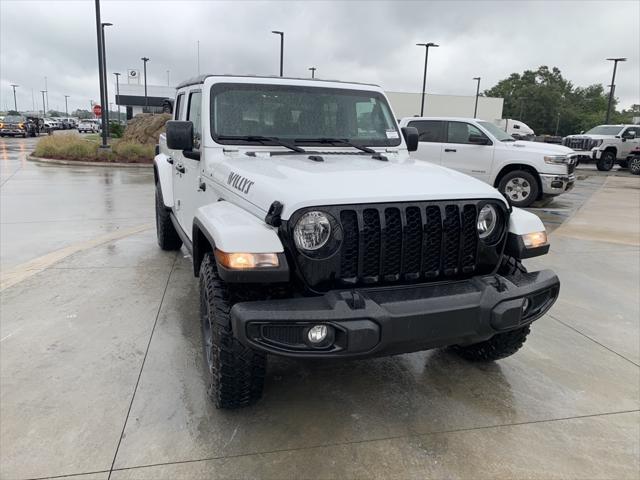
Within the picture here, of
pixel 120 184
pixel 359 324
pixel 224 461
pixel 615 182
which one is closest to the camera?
pixel 359 324

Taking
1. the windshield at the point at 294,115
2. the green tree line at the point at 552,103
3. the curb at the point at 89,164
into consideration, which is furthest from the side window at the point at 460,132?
the green tree line at the point at 552,103

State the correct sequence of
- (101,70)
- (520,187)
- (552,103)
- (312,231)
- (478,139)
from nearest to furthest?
(312,231) → (520,187) → (478,139) → (101,70) → (552,103)

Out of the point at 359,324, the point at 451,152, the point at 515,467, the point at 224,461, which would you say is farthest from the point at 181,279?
the point at 451,152

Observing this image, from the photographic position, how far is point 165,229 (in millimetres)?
5945

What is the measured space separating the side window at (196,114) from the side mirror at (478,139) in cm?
785

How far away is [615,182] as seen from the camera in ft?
55.8

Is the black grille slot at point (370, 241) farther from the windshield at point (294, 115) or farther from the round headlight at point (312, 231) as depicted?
the windshield at point (294, 115)

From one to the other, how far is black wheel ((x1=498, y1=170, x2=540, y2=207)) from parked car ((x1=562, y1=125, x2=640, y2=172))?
1327 centimetres

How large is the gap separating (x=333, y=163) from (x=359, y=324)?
4.42 feet

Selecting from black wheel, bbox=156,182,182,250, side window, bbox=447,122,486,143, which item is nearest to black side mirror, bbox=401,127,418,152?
black wheel, bbox=156,182,182,250

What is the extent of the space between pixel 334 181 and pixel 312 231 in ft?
1.28

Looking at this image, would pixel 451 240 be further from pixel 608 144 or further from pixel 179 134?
pixel 608 144

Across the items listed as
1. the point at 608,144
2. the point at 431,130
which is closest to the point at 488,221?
the point at 431,130

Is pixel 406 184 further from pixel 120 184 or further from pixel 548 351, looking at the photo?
pixel 120 184
